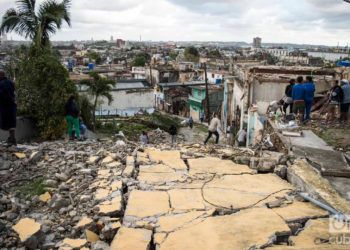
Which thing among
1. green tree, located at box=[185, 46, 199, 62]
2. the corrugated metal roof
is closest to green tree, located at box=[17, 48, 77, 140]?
the corrugated metal roof

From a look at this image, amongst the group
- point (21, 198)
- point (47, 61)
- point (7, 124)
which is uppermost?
point (47, 61)

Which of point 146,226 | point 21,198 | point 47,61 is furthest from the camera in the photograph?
point 47,61

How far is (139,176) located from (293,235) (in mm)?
2259

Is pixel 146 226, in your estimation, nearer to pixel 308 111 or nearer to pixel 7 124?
pixel 7 124

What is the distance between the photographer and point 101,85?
74.3 ft

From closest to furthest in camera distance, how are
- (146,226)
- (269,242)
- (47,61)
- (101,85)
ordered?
1. (269,242)
2. (146,226)
3. (47,61)
4. (101,85)

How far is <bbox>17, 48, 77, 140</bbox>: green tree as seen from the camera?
376 inches

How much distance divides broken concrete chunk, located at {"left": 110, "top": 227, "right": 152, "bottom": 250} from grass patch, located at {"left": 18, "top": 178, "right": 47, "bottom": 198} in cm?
171

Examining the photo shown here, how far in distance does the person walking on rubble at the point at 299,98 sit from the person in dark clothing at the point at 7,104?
637cm

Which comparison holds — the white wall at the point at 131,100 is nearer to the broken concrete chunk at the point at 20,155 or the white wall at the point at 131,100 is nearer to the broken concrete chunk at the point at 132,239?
the broken concrete chunk at the point at 20,155

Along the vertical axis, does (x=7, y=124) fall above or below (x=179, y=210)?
above

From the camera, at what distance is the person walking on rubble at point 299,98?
8.75m

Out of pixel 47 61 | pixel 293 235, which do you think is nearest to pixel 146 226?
pixel 293 235

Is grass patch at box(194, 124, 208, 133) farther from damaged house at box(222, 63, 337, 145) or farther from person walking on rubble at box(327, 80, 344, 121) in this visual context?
person walking on rubble at box(327, 80, 344, 121)
